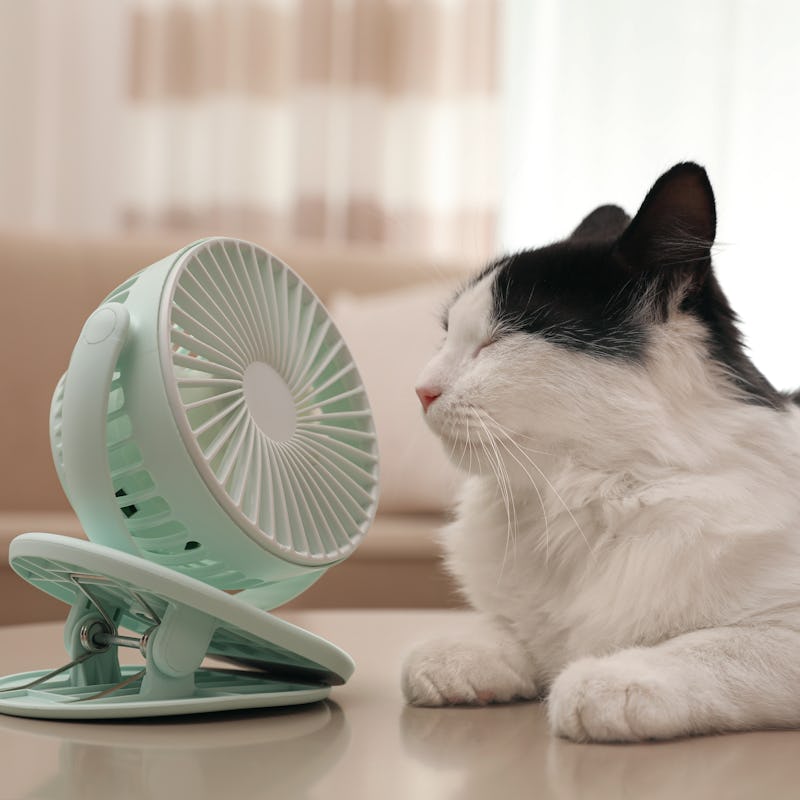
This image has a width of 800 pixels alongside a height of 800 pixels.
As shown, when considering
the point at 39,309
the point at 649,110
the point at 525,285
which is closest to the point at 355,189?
the point at 649,110

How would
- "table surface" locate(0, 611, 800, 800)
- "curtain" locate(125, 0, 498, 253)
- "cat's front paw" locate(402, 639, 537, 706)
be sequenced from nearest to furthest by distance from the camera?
"table surface" locate(0, 611, 800, 800) < "cat's front paw" locate(402, 639, 537, 706) < "curtain" locate(125, 0, 498, 253)

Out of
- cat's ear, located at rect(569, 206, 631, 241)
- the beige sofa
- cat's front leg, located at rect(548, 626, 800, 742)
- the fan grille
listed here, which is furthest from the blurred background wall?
cat's front leg, located at rect(548, 626, 800, 742)

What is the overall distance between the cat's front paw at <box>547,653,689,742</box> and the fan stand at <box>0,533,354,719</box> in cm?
21

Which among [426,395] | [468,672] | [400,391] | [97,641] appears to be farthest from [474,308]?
[400,391]

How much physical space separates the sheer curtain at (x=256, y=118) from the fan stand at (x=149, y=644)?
2.84m

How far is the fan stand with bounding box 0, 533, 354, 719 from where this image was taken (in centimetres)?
69

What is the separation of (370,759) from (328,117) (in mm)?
3180

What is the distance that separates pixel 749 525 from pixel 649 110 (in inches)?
113

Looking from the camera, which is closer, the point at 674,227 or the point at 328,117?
the point at 674,227

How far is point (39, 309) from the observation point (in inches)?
103

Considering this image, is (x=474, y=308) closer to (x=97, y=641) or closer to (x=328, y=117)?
(x=97, y=641)

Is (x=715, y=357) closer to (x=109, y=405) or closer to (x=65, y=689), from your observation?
(x=109, y=405)

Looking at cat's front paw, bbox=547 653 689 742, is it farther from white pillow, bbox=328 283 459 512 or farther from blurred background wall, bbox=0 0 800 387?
blurred background wall, bbox=0 0 800 387

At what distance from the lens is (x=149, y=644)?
732 millimetres
